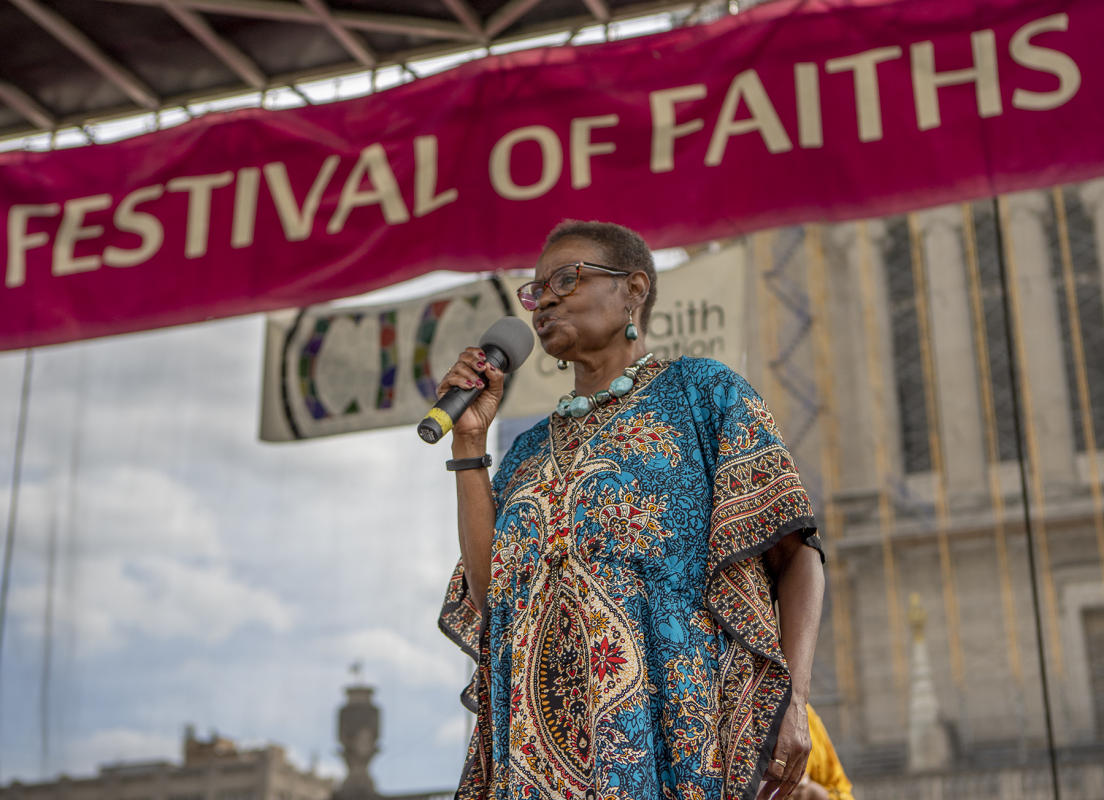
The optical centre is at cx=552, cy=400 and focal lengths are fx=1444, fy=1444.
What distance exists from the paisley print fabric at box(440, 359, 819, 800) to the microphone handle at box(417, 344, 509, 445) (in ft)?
0.58

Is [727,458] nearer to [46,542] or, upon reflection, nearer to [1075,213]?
[46,542]

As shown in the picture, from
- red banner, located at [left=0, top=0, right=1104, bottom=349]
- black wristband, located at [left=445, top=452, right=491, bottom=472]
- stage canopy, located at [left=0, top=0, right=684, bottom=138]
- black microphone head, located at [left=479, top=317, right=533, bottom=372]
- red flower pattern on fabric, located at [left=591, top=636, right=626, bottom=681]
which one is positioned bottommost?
red flower pattern on fabric, located at [left=591, top=636, right=626, bottom=681]

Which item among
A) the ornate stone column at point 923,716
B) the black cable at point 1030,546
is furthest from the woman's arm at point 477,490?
the ornate stone column at point 923,716

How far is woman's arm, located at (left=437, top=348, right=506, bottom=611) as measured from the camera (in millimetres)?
2314

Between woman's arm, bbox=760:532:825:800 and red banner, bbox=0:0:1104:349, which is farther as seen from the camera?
red banner, bbox=0:0:1104:349

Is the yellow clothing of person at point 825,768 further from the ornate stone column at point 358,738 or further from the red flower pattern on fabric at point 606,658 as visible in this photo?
the ornate stone column at point 358,738

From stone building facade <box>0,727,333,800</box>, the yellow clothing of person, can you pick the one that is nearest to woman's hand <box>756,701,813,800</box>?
the yellow clothing of person

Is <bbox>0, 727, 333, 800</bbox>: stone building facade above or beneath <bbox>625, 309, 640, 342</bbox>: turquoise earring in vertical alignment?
beneath

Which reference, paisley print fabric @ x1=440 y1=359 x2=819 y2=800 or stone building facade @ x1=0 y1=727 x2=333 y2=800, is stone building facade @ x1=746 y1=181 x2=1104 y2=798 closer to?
stone building facade @ x1=0 y1=727 x2=333 y2=800

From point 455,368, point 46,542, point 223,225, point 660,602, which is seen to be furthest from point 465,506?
point 46,542

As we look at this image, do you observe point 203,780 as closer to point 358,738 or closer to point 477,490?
point 358,738

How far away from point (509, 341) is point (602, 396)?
18cm

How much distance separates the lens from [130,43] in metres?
5.52

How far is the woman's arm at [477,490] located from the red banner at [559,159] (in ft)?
8.46
